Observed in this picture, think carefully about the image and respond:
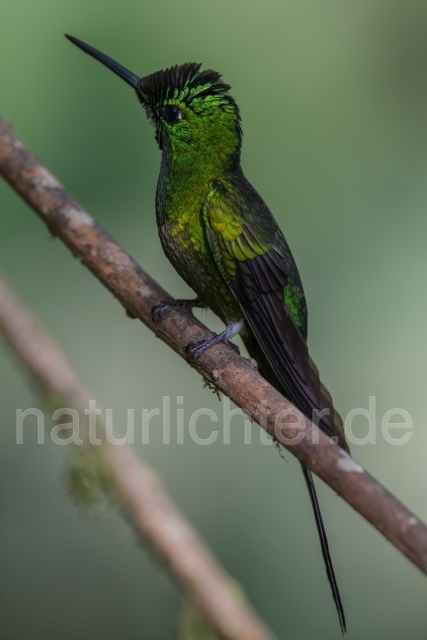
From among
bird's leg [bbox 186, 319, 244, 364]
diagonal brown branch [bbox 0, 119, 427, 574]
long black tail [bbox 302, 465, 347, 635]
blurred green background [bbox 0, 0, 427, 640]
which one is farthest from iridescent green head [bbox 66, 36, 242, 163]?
long black tail [bbox 302, 465, 347, 635]

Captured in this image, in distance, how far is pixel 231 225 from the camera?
7.57 ft

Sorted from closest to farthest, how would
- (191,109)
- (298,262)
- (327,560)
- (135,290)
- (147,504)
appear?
(147,504) → (327,560) → (135,290) → (191,109) → (298,262)

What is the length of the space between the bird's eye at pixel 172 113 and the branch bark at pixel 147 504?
1.24m

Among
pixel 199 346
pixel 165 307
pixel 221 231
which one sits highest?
pixel 221 231

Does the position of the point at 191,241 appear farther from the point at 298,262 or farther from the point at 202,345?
the point at 298,262

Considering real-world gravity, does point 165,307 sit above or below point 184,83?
below

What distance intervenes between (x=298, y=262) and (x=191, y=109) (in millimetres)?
1106

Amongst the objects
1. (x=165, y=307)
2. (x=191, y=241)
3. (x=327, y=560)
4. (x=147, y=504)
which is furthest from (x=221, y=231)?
(x=147, y=504)

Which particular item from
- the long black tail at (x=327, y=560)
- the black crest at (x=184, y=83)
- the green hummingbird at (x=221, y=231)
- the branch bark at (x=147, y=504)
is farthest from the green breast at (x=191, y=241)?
the branch bark at (x=147, y=504)

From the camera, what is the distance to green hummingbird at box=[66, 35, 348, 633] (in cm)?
230

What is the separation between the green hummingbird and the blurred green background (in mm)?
786

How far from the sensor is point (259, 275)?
92.0 inches

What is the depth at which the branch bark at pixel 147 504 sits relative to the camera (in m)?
0.99

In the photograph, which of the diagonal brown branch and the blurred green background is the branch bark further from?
the blurred green background
